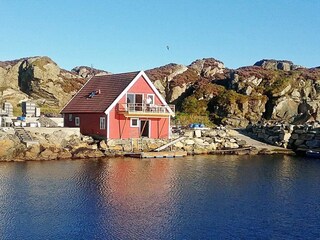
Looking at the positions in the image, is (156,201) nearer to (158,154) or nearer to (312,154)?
(158,154)

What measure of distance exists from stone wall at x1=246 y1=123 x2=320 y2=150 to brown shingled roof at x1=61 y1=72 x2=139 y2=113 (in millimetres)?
15991

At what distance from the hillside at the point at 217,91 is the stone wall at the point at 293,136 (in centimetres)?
788

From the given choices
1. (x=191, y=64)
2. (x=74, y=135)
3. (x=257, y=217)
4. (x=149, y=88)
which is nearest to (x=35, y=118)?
(x=74, y=135)

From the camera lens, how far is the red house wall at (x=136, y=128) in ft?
129

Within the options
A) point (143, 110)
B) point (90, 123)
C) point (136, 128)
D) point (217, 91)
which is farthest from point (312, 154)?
point (217, 91)

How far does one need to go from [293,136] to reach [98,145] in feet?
66.4

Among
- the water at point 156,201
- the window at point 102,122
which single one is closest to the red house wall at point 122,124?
the window at point 102,122

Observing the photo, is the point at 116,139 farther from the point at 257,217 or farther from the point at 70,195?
the point at 257,217

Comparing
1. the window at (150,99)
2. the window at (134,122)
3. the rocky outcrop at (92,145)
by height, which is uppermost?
the window at (150,99)

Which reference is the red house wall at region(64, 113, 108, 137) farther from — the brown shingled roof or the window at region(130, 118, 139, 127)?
the window at region(130, 118, 139, 127)

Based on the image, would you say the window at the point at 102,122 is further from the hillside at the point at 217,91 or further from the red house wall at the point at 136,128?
→ the hillside at the point at 217,91

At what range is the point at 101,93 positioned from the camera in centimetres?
4222

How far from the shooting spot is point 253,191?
24.5m

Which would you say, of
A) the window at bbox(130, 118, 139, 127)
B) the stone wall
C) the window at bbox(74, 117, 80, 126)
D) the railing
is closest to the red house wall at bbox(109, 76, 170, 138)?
the window at bbox(130, 118, 139, 127)
